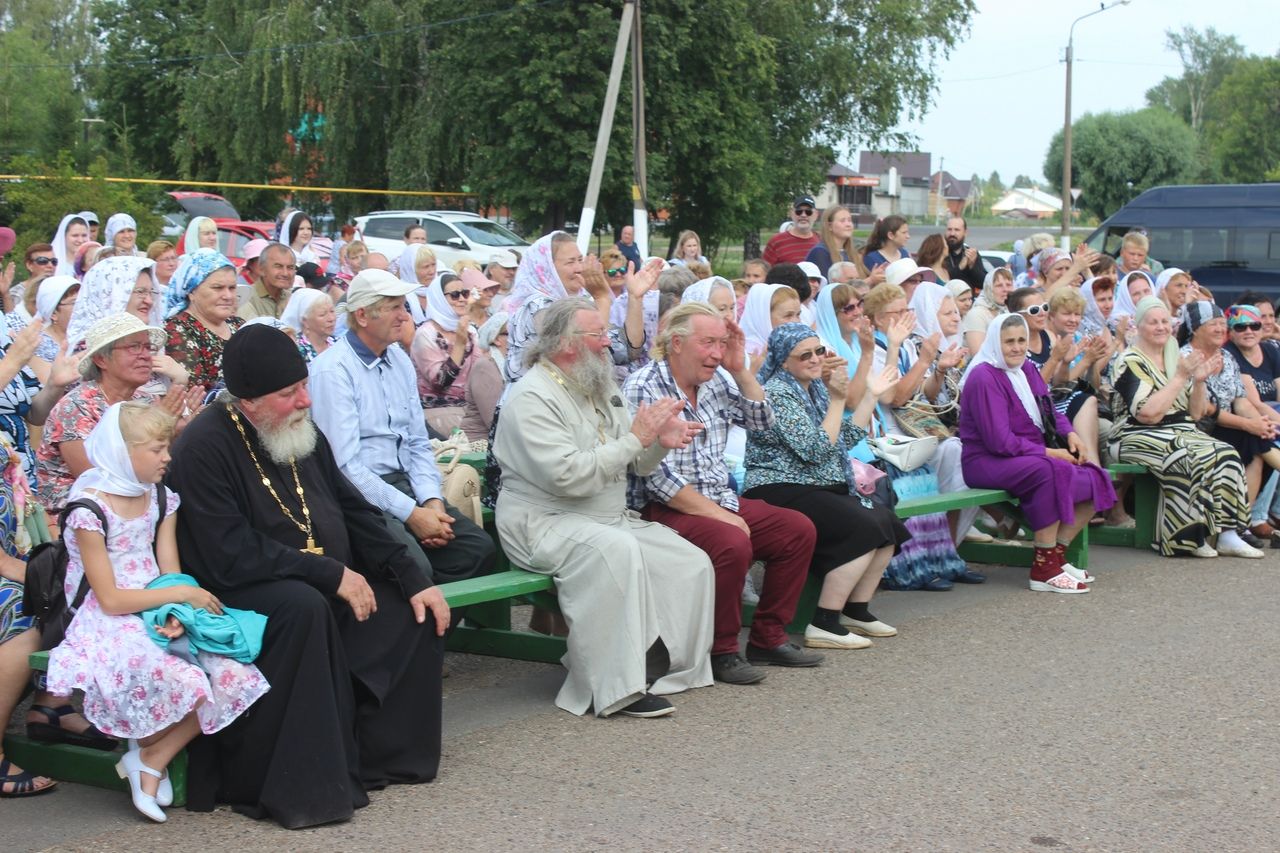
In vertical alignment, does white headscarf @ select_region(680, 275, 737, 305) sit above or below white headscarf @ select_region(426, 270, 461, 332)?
above

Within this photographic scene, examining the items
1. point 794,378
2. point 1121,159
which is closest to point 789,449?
point 794,378

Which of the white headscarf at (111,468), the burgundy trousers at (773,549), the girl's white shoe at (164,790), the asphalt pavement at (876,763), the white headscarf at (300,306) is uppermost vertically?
the white headscarf at (300,306)

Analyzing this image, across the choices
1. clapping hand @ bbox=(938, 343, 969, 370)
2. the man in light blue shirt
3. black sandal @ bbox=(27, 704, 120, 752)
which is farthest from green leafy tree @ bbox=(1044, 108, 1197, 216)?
black sandal @ bbox=(27, 704, 120, 752)

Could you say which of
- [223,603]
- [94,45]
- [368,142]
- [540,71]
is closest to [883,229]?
[223,603]

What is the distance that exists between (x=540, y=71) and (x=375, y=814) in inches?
1047

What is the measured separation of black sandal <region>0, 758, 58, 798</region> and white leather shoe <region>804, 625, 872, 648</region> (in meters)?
3.39

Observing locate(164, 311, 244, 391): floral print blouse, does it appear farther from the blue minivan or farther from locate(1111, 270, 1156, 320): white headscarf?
the blue minivan

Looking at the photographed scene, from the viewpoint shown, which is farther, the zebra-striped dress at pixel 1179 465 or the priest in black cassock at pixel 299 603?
the zebra-striped dress at pixel 1179 465

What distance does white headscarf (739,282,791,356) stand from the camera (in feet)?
26.6

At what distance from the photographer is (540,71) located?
29.8 meters

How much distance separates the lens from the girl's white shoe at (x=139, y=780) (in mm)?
4492

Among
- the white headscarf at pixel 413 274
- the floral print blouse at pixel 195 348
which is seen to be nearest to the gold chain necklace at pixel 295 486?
the floral print blouse at pixel 195 348

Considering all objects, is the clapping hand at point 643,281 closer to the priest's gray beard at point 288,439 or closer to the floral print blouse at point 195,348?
the floral print blouse at point 195,348

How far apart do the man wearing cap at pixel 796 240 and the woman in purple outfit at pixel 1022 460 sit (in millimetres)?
4547
